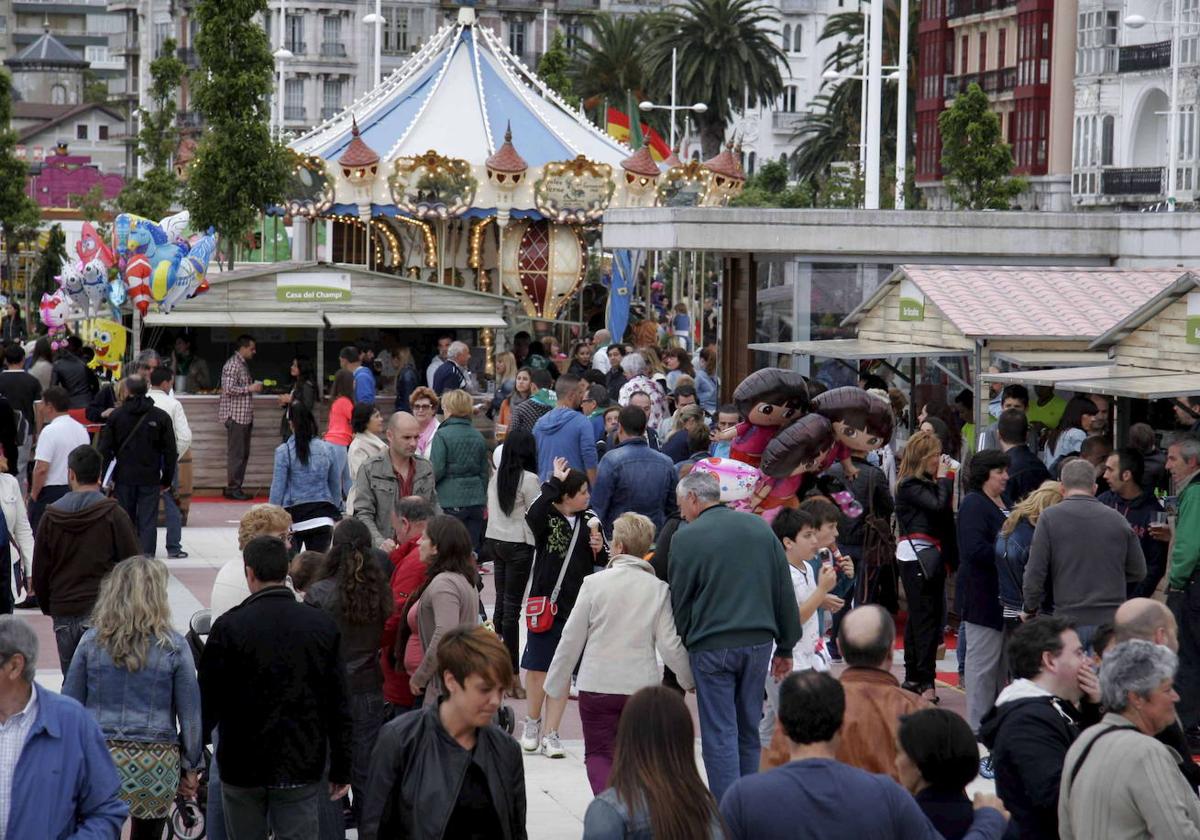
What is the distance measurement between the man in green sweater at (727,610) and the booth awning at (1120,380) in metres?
4.89

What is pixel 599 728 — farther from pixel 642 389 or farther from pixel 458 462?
pixel 642 389

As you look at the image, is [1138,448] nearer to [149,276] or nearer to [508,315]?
[149,276]

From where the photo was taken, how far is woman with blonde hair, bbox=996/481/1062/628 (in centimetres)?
1075

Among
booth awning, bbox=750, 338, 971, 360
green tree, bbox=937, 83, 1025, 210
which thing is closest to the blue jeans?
booth awning, bbox=750, 338, 971, 360

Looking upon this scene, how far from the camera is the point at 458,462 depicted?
13.4 m

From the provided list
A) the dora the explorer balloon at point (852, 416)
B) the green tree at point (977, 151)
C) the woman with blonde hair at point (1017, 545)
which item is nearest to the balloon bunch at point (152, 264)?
the dora the explorer balloon at point (852, 416)

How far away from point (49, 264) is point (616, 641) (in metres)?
56.1

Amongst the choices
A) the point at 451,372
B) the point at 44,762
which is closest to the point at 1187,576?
the point at 44,762

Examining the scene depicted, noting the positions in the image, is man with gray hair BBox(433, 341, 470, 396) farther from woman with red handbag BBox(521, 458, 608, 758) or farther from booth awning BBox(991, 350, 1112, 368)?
woman with red handbag BBox(521, 458, 608, 758)

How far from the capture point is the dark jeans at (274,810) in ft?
24.2

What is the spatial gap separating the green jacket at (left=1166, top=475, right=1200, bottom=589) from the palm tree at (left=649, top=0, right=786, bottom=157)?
59.3 meters

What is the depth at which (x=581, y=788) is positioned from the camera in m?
9.86

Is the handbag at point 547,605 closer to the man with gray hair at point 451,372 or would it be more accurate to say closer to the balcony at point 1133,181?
the man with gray hair at point 451,372

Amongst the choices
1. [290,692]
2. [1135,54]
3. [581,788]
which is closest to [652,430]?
[581,788]
